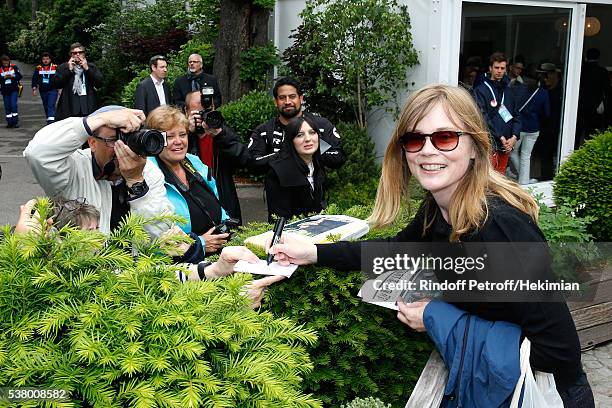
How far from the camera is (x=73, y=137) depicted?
314 centimetres

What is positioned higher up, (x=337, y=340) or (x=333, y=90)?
(x=333, y=90)

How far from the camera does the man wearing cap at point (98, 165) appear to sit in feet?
10.4

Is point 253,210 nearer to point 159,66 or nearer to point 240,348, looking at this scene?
point 159,66

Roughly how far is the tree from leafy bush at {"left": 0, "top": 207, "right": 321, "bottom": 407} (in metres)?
7.79

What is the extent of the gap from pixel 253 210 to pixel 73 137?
6.93 meters

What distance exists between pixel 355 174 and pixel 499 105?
2.28 metres

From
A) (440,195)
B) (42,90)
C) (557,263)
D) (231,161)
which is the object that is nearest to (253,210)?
(231,161)

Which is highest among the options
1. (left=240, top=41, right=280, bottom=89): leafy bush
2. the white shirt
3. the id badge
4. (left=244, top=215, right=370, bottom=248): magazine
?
(left=240, top=41, right=280, bottom=89): leafy bush

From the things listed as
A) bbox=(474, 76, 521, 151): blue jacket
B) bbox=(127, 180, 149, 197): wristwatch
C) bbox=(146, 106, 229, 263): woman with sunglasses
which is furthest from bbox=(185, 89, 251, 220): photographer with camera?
bbox=(474, 76, 521, 151): blue jacket

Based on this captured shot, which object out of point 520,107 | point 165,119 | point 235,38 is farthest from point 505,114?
point 165,119

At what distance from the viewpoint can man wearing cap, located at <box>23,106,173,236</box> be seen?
316cm

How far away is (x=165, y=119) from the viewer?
181 inches

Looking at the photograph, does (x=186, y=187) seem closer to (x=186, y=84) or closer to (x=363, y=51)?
(x=363, y=51)

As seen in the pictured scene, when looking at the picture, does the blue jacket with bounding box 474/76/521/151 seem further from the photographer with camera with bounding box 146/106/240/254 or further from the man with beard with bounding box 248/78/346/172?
the photographer with camera with bounding box 146/106/240/254
